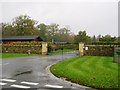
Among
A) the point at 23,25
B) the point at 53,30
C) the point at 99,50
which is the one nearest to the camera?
the point at 99,50

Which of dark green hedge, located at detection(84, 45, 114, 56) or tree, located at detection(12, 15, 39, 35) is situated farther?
tree, located at detection(12, 15, 39, 35)

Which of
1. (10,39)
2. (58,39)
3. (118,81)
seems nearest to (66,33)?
(58,39)

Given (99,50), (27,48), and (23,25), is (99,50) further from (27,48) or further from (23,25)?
(23,25)

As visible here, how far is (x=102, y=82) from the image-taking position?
450 inches

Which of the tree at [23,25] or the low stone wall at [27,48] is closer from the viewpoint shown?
the low stone wall at [27,48]

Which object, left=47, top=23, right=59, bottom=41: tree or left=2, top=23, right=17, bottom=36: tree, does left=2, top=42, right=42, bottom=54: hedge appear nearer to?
left=2, top=23, right=17, bottom=36: tree

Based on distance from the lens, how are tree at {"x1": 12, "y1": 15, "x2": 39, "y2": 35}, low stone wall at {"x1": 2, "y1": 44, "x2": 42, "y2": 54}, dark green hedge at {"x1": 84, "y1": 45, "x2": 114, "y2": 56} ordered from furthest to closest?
tree at {"x1": 12, "y1": 15, "x2": 39, "y2": 35} → low stone wall at {"x1": 2, "y1": 44, "x2": 42, "y2": 54} → dark green hedge at {"x1": 84, "y1": 45, "x2": 114, "y2": 56}

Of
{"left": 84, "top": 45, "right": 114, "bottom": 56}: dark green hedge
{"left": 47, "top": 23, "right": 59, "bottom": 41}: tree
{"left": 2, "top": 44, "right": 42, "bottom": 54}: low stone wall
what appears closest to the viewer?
{"left": 84, "top": 45, "right": 114, "bottom": 56}: dark green hedge

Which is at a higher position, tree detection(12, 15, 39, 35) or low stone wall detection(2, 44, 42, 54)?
tree detection(12, 15, 39, 35)

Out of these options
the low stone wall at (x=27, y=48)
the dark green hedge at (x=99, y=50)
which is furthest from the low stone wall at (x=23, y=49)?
the dark green hedge at (x=99, y=50)

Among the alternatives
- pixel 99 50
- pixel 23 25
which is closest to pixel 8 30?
pixel 23 25

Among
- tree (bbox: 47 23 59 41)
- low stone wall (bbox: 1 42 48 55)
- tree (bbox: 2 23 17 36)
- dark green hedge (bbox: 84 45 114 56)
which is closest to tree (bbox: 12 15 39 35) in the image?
tree (bbox: 2 23 17 36)

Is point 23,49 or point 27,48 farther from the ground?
point 27,48

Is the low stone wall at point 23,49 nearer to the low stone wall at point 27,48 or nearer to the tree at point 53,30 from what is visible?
the low stone wall at point 27,48
